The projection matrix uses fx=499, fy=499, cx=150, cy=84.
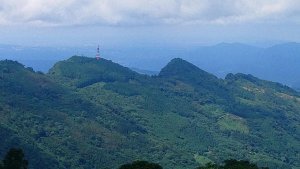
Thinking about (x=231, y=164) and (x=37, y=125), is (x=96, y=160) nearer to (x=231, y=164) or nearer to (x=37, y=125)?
(x=37, y=125)

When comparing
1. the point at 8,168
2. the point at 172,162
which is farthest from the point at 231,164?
the point at 172,162

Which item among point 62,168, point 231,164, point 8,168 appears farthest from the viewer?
point 62,168

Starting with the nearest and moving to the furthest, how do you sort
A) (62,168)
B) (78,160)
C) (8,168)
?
(8,168), (62,168), (78,160)

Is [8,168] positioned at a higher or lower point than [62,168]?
higher

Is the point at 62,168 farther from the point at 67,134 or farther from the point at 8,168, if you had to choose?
the point at 8,168

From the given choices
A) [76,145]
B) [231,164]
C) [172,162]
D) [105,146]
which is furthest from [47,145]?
[231,164]

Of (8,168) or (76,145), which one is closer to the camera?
(8,168)

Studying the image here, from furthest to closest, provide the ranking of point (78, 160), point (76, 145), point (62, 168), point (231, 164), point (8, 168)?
point (76, 145)
point (78, 160)
point (62, 168)
point (231, 164)
point (8, 168)

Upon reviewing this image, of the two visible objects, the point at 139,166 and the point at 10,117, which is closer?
the point at 139,166

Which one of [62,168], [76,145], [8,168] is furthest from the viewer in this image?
[76,145]
